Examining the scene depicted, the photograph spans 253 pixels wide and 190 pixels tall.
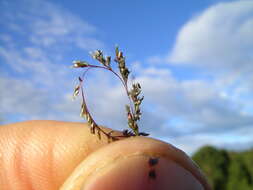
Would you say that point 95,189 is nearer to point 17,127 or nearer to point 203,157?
point 17,127

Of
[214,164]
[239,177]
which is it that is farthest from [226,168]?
[239,177]

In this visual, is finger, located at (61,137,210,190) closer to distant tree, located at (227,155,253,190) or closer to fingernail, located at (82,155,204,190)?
fingernail, located at (82,155,204,190)

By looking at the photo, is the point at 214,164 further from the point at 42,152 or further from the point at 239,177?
the point at 42,152

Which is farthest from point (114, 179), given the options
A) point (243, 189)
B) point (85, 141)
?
point (243, 189)

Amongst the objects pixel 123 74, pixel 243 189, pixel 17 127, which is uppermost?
pixel 123 74

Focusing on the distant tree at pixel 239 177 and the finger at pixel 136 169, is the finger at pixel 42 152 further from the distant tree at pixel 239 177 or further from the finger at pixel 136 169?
the distant tree at pixel 239 177
